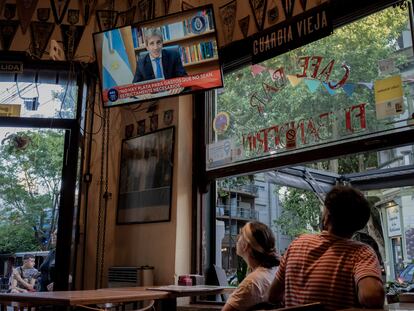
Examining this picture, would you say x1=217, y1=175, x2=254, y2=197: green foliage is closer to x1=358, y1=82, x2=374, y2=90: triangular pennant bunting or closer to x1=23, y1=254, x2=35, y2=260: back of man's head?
x1=358, y1=82, x2=374, y2=90: triangular pennant bunting

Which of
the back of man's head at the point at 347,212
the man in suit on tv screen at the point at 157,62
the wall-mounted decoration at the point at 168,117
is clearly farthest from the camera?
the wall-mounted decoration at the point at 168,117

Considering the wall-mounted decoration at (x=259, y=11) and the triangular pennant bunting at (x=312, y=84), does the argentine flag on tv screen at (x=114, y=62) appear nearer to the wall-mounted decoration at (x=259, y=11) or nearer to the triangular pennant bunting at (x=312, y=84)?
the wall-mounted decoration at (x=259, y=11)

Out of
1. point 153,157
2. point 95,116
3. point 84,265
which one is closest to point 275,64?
point 153,157

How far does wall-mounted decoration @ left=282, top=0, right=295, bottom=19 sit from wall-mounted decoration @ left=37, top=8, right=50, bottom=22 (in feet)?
7.39

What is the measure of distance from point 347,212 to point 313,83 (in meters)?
1.68

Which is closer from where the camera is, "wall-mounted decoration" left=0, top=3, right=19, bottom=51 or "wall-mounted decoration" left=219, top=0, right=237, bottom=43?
"wall-mounted decoration" left=219, top=0, right=237, bottom=43

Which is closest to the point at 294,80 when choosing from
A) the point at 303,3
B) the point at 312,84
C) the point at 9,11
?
the point at 312,84

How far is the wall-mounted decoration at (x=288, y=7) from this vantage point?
3308 millimetres

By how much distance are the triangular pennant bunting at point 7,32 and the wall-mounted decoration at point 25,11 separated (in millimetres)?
64

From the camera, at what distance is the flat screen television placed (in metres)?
3.32

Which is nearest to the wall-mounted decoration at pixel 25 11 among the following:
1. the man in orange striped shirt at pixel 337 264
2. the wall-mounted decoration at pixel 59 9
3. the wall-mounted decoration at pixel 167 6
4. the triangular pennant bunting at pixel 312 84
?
the wall-mounted decoration at pixel 59 9

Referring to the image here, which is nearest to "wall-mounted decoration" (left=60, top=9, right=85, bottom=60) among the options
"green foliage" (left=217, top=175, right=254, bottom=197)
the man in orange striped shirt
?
"green foliage" (left=217, top=175, right=254, bottom=197)

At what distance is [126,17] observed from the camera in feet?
14.4

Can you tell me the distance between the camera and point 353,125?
2873 mm
